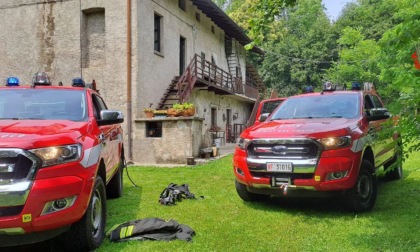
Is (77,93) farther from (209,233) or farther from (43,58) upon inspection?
(43,58)

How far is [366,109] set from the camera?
611 centimetres

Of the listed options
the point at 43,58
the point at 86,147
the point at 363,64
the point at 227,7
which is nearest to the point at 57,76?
the point at 43,58

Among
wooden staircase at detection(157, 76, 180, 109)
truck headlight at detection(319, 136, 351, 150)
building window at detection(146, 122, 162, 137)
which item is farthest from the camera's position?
wooden staircase at detection(157, 76, 180, 109)

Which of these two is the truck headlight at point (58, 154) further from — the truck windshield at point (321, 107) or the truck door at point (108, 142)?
the truck windshield at point (321, 107)

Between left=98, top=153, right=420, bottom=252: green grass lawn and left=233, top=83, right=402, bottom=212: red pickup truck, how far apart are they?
0.34 metres

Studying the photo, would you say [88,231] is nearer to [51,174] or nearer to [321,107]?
[51,174]

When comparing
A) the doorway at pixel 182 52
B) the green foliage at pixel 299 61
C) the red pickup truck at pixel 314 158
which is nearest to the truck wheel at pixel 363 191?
the red pickup truck at pixel 314 158

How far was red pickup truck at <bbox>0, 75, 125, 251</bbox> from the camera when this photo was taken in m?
3.02

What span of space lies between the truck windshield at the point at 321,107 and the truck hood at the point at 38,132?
3645mm

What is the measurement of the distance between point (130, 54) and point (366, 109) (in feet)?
28.2

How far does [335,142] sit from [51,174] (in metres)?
3.50

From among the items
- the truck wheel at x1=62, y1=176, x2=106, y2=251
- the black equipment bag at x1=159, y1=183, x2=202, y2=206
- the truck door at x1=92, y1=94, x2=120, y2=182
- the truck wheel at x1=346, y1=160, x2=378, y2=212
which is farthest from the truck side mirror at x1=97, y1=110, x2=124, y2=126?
the truck wheel at x1=346, y1=160, x2=378, y2=212

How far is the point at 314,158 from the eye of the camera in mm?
4879

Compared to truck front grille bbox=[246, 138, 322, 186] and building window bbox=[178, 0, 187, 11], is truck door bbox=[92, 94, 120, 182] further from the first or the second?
building window bbox=[178, 0, 187, 11]
